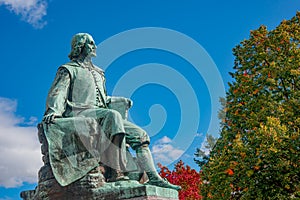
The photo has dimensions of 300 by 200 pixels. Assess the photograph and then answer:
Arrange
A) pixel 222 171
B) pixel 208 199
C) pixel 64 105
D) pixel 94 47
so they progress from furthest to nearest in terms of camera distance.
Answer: pixel 208 199 < pixel 222 171 < pixel 94 47 < pixel 64 105

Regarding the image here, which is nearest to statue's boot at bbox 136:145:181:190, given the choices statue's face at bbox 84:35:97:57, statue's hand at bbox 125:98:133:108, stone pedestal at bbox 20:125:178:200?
stone pedestal at bbox 20:125:178:200

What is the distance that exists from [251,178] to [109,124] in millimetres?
9136

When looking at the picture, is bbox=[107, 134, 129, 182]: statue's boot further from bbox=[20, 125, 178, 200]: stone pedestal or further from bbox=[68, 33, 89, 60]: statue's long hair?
bbox=[68, 33, 89, 60]: statue's long hair

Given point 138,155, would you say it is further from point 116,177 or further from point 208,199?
point 208,199

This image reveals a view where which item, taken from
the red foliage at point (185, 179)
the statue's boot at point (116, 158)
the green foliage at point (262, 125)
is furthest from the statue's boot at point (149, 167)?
the red foliage at point (185, 179)

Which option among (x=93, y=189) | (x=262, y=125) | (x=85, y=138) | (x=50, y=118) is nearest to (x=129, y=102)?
(x=85, y=138)

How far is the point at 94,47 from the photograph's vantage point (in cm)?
707

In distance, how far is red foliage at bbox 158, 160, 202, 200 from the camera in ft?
81.7

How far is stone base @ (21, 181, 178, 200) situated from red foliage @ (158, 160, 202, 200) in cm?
1920

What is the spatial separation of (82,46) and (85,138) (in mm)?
1748

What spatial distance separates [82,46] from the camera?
696 cm

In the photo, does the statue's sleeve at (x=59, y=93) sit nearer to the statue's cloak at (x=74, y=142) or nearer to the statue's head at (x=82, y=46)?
the statue's cloak at (x=74, y=142)

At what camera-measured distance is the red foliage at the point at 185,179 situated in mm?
24891

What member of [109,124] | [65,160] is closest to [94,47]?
[109,124]
